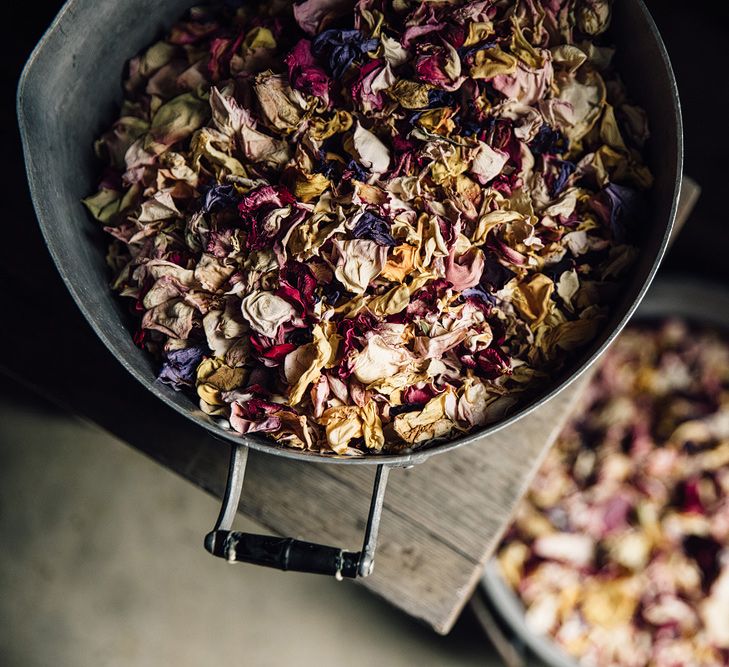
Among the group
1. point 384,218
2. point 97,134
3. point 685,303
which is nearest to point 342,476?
point 384,218

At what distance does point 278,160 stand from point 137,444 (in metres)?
0.46

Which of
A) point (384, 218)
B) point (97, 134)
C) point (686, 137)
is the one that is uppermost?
point (97, 134)

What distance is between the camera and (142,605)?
1341 millimetres

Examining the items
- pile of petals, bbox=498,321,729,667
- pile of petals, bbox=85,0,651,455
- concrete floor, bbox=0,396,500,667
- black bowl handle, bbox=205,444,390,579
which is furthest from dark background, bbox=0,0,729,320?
concrete floor, bbox=0,396,500,667

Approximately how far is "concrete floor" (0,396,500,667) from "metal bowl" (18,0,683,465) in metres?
0.81

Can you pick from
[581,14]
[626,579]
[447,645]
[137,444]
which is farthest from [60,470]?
[581,14]

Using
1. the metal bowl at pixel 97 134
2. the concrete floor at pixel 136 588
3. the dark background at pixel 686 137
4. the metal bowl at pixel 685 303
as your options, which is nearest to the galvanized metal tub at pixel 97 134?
the metal bowl at pixel 97 134

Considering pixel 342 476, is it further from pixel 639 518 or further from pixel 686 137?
pixel 686 137

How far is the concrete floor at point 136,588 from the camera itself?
51.8 inches

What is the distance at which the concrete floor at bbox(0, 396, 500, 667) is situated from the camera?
1.32 m

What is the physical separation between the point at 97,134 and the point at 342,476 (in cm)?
52

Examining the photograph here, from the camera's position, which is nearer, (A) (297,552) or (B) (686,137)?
(A) (297,552)

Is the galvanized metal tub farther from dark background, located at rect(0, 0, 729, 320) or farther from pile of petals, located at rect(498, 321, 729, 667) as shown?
pile of petals, located at rect(498, 321, 729, 667)

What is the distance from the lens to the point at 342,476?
0.88m
